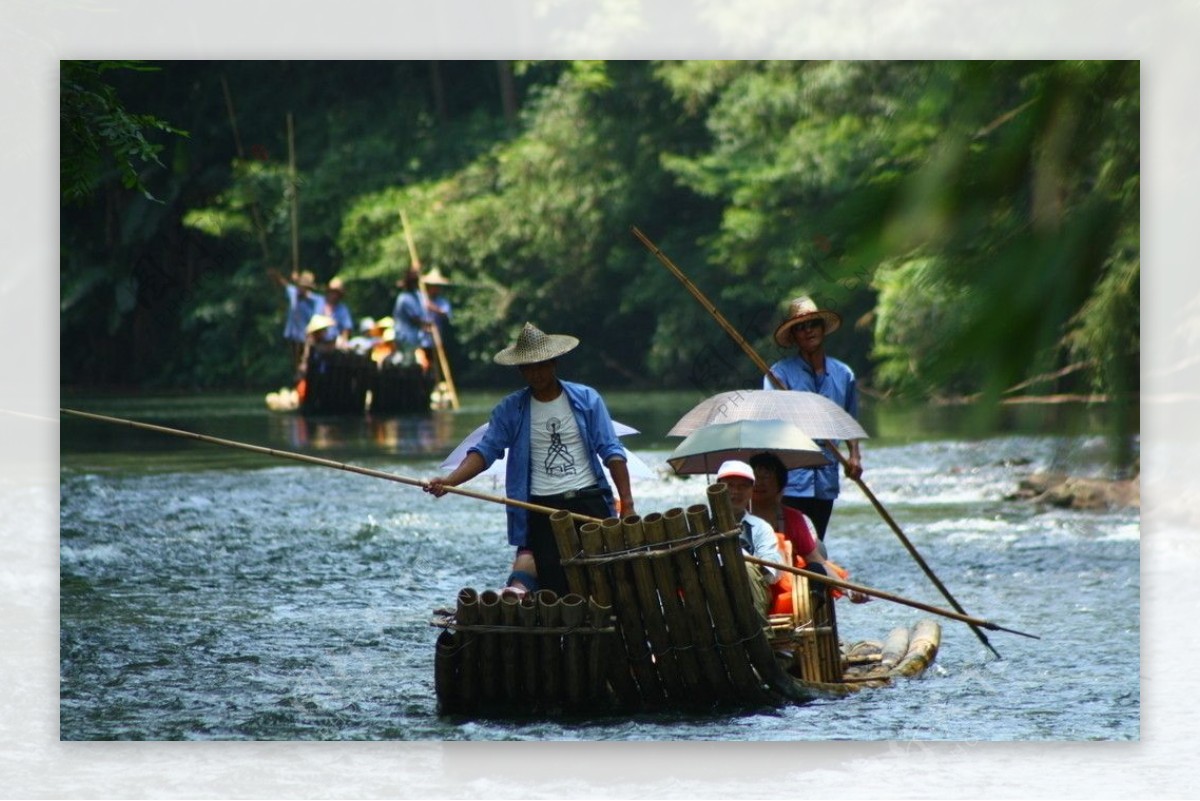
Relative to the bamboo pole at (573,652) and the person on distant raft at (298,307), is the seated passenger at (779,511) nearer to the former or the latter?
the bamboo pole at (573,652)

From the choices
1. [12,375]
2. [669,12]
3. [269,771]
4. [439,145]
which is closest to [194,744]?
[269,771]

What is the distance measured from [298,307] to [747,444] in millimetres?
5068

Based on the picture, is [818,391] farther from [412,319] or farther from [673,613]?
[412,319]

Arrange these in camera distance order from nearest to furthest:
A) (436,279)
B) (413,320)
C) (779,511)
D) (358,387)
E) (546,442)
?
(546,442) < (779,511) < (436,279) < (413,320) < (358,387)

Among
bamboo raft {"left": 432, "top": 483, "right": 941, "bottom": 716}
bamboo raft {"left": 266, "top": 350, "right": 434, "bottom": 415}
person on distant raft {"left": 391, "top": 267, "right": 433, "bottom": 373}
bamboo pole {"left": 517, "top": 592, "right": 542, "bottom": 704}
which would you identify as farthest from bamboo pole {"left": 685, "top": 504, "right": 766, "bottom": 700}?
bamboo raft {"left": 266, "top": 350, "right": 434, "bottom": 415}

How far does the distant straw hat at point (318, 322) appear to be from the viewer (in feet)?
32.5

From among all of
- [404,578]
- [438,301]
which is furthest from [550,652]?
[438,301]

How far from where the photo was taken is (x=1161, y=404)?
13.6ft

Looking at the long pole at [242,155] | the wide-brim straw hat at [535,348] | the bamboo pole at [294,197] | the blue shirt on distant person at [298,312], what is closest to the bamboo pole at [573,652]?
the wide-brim straw hat at [535,348]

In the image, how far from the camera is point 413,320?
10523mm

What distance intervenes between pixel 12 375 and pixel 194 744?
1059 mm

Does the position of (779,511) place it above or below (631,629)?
above

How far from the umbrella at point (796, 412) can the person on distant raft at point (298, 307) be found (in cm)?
296

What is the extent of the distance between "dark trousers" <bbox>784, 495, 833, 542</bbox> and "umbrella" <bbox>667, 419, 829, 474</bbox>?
14 cm
